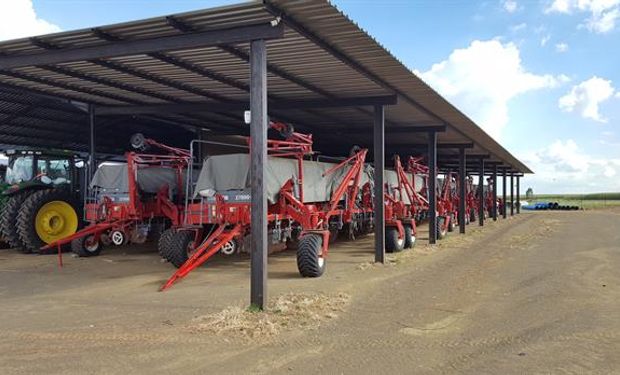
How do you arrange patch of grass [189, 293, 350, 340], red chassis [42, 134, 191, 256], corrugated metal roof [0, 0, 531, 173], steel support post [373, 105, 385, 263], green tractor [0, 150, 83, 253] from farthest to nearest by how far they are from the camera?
1. green tractor [0, 150, 83, 253]
2. steel support post [373, 105, 385, 263]
3. red chassis [42, 134, 191, 256]
4. corrugated metal roof [0, 0, 531, 173]
5. patch of grass [189, 293, 350, 340]

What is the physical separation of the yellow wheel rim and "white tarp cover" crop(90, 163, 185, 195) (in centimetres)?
177

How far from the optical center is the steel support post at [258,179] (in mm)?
7473

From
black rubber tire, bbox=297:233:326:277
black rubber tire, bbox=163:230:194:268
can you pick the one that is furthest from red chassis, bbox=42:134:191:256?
black rubber tire, bbox=297:233:326:277

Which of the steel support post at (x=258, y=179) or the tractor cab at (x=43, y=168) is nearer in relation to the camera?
the steel support post at (x=258, y=179)

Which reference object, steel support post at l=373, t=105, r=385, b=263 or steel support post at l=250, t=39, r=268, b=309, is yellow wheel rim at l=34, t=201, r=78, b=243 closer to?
steel support post at l=373, t=105, r=385, b=263

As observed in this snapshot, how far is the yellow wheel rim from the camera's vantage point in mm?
14219

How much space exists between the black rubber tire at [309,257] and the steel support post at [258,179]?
2.92 metres

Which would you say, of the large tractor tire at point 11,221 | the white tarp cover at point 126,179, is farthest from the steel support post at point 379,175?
the large tractor tire at point 11,221

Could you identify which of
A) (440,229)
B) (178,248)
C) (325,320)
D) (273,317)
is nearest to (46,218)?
(178,248)

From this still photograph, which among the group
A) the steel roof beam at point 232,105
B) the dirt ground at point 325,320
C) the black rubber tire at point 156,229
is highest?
the steel roof beam at point 232,105

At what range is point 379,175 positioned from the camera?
517 inches

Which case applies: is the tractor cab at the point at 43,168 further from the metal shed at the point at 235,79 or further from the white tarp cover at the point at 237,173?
→ the white tarp cover at the point at 237,173

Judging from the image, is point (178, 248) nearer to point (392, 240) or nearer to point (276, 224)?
point (276, 224)

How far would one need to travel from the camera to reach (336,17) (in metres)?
7.82
